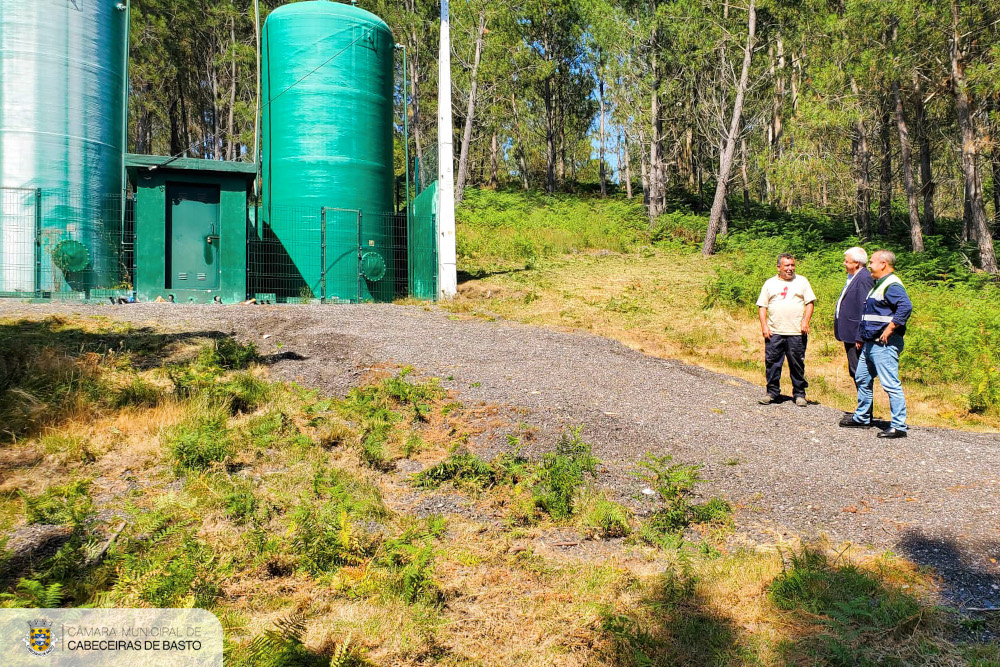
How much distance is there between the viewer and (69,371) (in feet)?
23.3

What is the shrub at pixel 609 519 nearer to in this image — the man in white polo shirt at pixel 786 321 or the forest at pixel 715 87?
the man in white polo shirt at pixel 786 321

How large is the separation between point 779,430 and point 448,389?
11.8ft

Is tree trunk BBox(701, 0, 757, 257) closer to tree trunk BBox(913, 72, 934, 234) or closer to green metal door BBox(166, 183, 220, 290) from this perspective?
tree trunk BBox(913, 72, 934, 234)

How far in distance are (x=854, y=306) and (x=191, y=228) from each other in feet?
40.8

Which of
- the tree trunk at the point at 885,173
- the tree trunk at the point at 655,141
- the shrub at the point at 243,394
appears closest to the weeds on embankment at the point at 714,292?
Result: the tree trunk at the point at 885,173

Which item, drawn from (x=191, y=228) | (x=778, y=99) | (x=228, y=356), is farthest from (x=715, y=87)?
(x=228, y=356)

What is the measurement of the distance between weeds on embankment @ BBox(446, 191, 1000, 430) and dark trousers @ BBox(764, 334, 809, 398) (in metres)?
1.36

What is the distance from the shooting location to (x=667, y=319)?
1354 cm

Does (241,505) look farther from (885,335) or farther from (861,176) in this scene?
(861,176)

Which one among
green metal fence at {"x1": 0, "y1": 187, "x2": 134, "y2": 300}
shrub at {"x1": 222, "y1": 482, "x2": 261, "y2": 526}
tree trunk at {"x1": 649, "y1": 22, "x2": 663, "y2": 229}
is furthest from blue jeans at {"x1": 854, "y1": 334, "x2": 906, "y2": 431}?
tree trunk at {"x1": 649, "y1": 22, "x2": 663, "y2": 229}

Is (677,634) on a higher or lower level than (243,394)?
lower

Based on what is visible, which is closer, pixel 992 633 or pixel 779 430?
pixel 992 633

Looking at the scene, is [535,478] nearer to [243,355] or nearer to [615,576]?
[615,576]

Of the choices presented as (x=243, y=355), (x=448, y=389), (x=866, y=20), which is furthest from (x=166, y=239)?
(x=866, y=20)
